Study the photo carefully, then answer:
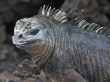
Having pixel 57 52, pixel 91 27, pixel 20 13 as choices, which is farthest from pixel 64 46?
pixel 20 13

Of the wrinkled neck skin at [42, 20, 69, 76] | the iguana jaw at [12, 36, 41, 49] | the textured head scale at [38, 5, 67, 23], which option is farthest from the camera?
the textured head scale at [38, 5, 67, 23]

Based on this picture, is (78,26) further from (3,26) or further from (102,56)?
(3,26)

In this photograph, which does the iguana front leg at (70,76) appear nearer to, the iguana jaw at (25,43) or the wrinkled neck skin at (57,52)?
the wrinkled neck skin at (57,52)

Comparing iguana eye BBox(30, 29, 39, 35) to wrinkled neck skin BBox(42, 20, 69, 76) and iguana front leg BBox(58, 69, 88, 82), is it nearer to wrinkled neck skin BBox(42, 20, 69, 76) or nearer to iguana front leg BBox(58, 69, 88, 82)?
wrinkled neck skin BBox(42, 20, 69, 76)

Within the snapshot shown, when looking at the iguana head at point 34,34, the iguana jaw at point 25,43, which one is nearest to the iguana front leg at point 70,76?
the iguana head at point 34,34

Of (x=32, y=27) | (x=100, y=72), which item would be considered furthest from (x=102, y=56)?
(x=32, y=27)

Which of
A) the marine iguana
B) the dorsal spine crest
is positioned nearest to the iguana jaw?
the marine iguana

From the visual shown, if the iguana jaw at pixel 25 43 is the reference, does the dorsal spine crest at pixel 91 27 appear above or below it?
above

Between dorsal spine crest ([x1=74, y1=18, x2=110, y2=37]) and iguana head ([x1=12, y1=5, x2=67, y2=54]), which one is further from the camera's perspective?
dorsal spine crest ([x1=74, y1=18, x2=110, y2=37])
